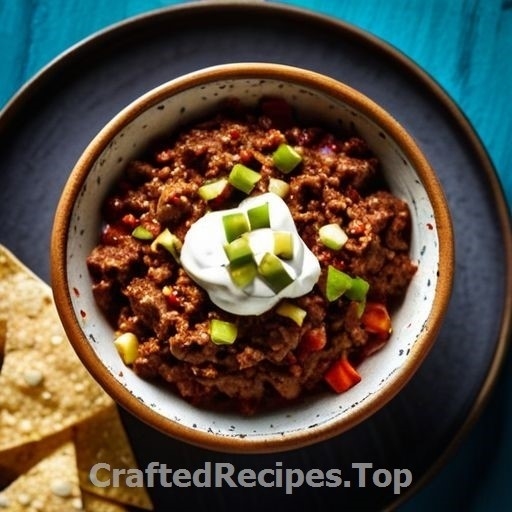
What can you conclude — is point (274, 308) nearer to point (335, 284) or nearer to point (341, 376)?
point (335, 284)

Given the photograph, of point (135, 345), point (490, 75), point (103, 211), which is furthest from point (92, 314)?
point (490, 75)

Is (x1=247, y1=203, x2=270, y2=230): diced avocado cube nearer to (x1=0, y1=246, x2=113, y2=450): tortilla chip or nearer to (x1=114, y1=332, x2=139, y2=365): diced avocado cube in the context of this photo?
(x1=114, y1=332, x2=139, y2=365): diced avocado cube

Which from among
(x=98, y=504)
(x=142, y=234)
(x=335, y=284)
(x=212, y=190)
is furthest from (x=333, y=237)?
(x=98, y=504)

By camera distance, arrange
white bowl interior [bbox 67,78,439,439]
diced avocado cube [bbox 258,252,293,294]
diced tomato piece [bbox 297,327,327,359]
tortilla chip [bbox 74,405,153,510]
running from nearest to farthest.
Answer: diced avocado cube [bbox 258,252,293,294] < diced tomato piece [bbox 297,327,327,359] < white bowl interior [bbox 67,78,439,439] < tortilla chip [bbox 74,405,153,510]

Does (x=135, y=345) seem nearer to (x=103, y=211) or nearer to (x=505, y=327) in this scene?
(x=103, y=211)

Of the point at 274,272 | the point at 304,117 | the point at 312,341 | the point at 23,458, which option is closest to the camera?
the point at 274,272

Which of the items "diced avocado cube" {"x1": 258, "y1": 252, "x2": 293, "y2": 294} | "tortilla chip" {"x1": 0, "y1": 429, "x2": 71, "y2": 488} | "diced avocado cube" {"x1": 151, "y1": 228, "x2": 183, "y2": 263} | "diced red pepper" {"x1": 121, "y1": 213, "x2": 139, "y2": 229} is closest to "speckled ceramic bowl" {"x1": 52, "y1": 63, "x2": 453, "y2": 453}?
"diced red pepper" {"x1": 121, "y1": 213, "x2": 139, "y2": 229}

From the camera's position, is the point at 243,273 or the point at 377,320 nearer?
the point at 243,273
